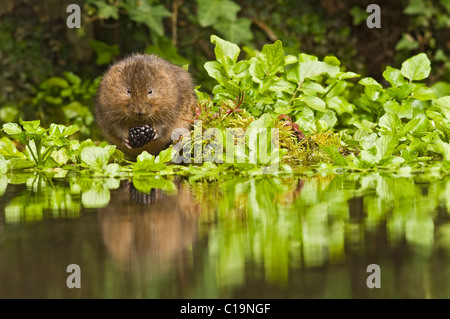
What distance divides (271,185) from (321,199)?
0.38 m

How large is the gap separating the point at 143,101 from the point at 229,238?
177 centimetres

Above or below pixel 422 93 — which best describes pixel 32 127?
below

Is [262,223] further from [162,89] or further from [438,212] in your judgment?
[162,89]

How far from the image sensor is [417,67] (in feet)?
12.8

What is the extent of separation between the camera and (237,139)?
3283mm

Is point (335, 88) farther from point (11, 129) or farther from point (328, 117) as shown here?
point (11, 129)

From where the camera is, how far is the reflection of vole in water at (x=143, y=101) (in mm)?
3461

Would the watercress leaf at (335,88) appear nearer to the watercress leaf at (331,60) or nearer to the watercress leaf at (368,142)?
the watercress leaf at (331,60)

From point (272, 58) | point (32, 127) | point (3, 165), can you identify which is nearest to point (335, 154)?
point (272, 58)

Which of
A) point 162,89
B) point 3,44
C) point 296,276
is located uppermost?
point 3,44

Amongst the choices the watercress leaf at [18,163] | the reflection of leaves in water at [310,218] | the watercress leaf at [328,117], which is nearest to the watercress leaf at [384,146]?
the reflection of leaves in water at [310,218]

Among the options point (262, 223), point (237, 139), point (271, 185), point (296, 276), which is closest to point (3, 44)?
point (237, 139)

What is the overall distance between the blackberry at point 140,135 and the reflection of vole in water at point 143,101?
0.02 m

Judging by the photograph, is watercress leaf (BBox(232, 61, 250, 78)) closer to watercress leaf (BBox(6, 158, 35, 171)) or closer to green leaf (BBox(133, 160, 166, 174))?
green leaf (BBox(133, 160, 166, 174))
